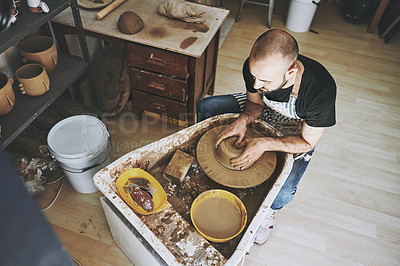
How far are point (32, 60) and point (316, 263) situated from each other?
1.92m

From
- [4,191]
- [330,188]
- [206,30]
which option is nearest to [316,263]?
[330,188]

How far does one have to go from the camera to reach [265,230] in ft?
5.19

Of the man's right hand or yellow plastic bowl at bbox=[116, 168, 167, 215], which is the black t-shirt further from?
yellow plastic bowl at bbox=[116, 168, 167, 215]

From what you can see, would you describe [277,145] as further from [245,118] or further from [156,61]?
[156,61]

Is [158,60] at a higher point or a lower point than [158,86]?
higher

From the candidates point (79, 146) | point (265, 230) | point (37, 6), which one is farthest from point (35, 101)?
point (265, 230)

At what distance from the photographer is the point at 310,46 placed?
309cm

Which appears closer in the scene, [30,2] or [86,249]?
[30,2]

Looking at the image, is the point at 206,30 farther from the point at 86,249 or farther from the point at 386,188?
the point at 386,188

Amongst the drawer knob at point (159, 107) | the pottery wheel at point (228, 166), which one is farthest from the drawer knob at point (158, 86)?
the pottery wheel at point (228, 166)

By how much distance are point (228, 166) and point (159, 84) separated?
0.83 metres

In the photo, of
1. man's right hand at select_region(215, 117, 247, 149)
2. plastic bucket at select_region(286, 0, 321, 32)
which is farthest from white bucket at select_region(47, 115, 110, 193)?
plastic bucket at select_region(286, 0, 321, 32)

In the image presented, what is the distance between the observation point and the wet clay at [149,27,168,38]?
175cm

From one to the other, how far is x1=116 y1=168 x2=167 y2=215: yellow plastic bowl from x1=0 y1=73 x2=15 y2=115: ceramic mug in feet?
2.44
